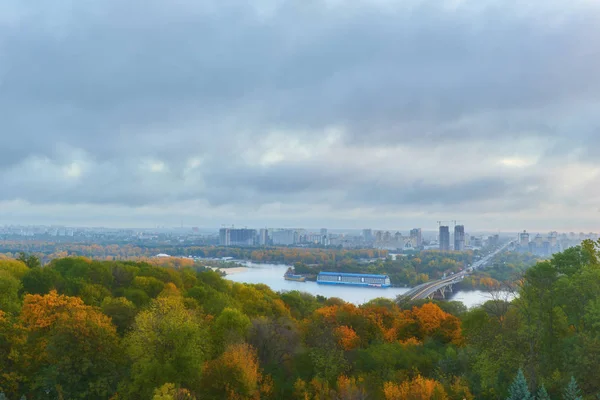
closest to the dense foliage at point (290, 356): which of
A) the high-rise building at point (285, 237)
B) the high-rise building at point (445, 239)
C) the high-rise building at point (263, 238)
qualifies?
the high-rise building at point (445, 239)

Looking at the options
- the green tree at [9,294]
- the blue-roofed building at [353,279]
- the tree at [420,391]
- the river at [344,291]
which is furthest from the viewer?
the blue-roofed building at [353,279]

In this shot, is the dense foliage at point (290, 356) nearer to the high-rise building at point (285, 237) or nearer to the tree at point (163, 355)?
the tree at point (163, 355)

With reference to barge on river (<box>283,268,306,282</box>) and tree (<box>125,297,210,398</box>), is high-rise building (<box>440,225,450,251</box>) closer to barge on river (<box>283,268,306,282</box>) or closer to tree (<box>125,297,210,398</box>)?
barge on river (<box>283,268,306,282</box>)

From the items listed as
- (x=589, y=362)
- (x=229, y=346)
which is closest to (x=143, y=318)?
(x=229, y=346)

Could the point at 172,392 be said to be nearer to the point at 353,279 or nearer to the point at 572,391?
→ the point at 572,391

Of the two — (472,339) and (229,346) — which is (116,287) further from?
(472,339)

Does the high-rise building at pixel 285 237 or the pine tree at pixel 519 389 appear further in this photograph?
the high-rise building at pixel 285 237
